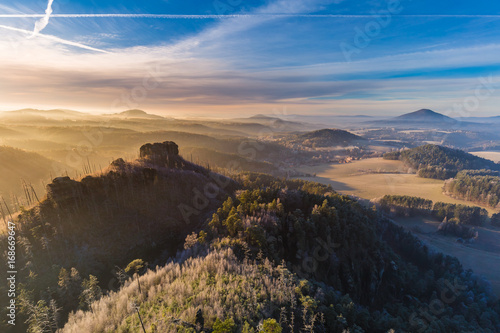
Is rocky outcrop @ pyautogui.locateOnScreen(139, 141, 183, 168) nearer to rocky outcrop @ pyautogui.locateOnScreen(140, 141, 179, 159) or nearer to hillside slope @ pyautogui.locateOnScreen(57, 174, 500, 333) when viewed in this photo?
rocky outcrop @ pyautogui.locateOnScreen(140, 141, 179, 159)

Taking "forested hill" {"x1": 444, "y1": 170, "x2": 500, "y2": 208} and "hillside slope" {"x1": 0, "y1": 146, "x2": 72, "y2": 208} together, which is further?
"forested hill" {"x1": 444, "y1": 170, "x2": 500, "y2": 208}

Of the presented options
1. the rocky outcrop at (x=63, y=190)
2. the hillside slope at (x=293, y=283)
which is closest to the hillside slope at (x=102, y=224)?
the rocky outcrop at (x=63, y=190)

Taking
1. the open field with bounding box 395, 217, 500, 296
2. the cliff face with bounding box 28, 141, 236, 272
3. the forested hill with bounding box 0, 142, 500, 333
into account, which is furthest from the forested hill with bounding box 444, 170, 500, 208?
the cliff face with bounding box 28, 141, 236, 272

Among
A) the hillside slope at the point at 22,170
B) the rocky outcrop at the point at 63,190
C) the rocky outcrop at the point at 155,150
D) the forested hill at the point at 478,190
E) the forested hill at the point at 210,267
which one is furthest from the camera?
the forested hill at the point at 478,190

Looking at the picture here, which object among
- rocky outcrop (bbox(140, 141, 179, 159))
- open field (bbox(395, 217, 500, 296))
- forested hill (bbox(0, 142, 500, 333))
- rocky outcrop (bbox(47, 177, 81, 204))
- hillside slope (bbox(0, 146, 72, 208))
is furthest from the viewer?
hillside slope (bbox(0, 146, 72, 208))

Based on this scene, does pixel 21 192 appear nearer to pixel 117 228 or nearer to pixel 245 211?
pixel 117 228

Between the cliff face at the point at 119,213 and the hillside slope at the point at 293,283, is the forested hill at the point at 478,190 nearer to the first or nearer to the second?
the hillside slope at the point at 293,283
